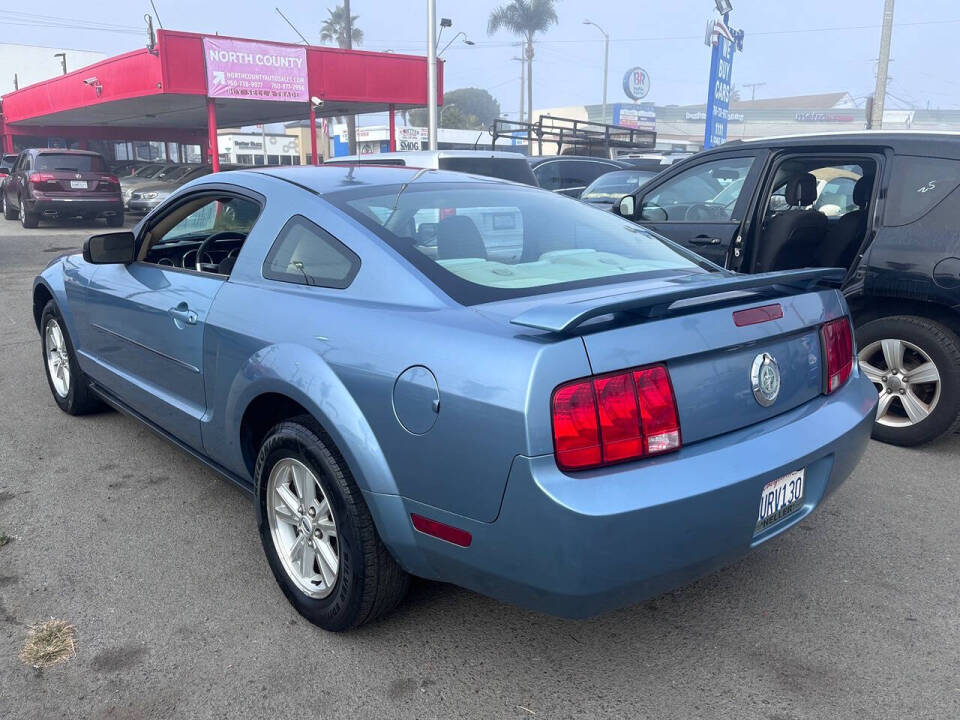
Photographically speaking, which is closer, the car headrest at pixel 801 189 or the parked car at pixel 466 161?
the car headrest at pixel 801 189

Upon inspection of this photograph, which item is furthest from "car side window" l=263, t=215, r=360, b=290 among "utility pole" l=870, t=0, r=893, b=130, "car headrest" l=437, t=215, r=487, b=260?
"utility pole" l=870, t=0, r=893, b=130

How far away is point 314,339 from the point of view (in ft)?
8.50

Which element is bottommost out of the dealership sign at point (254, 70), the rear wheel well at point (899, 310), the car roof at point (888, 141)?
the rear wheel well at point (899, 310)

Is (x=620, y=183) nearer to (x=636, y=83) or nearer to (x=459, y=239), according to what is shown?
(x=459, y=239)

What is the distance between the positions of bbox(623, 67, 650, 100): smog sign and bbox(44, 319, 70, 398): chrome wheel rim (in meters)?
72.8

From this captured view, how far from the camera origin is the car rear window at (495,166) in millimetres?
8961

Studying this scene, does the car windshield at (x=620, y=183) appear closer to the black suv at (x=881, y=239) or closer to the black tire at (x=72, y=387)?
the black suv at (x=881, y=239)

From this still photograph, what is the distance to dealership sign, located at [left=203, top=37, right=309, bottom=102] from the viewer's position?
18.5 m

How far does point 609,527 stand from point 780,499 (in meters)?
0.68

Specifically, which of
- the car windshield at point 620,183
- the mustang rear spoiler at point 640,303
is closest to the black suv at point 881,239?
the mustang rear spoiler at point 640,303

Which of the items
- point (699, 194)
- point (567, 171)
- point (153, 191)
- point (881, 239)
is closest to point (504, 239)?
point (881, 239)

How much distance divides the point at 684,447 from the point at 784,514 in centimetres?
49

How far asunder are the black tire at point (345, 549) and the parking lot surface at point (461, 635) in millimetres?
117

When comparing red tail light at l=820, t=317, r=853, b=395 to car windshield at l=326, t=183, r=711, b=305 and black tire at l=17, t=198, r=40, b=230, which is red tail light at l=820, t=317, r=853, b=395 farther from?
black tire at l=17, t=198, r=40, b=230
